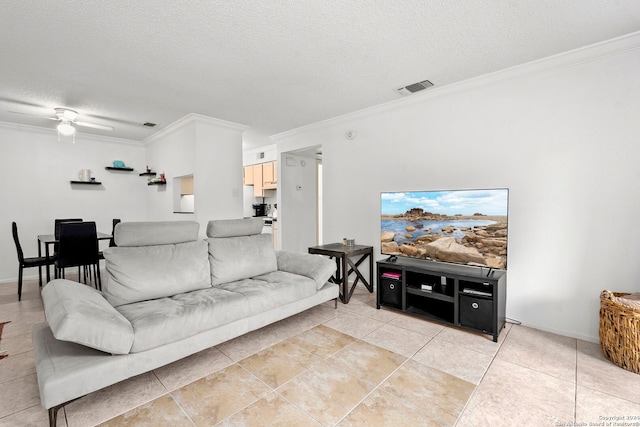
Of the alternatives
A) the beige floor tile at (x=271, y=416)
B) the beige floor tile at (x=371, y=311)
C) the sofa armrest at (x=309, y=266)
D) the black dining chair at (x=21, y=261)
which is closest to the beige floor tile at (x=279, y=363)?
the beige floor tile at (x=271, y=416)

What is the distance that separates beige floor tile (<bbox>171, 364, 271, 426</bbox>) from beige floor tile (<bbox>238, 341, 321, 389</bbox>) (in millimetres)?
69

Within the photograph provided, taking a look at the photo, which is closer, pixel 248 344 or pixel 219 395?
pixel 219 395

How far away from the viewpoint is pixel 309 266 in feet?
10.5

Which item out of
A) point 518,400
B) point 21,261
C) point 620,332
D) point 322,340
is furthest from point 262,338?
point 21,261

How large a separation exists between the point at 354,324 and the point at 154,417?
1.81 m

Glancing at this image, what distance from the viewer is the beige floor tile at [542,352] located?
2.11 metres

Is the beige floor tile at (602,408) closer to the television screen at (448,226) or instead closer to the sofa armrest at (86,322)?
the television screen at (448,226)

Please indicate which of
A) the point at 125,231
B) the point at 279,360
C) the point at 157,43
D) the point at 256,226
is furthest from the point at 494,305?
the point at 157,43

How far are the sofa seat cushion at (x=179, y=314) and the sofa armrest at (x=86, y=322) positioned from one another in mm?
104

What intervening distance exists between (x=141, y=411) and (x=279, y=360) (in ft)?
2.98

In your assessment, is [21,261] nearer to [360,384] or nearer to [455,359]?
[360,384]

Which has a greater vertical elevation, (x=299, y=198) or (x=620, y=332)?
(x=299, y=198)

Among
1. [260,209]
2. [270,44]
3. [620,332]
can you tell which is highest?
[270,44]

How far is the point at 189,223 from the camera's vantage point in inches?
115
